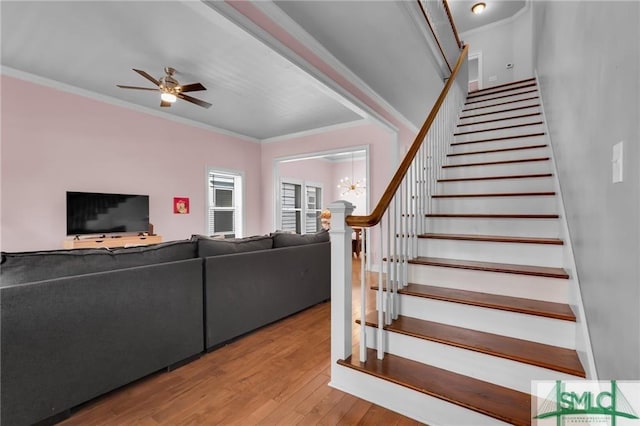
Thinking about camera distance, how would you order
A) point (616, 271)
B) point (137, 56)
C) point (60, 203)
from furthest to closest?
point (60, 203) → point (137, 56) → point (616, 271)

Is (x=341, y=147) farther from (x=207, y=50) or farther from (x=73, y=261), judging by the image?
(x=73, y=261)

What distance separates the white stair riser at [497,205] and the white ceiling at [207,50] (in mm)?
1868

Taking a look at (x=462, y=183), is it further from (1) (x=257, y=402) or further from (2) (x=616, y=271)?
(1) (x=257, y=402)

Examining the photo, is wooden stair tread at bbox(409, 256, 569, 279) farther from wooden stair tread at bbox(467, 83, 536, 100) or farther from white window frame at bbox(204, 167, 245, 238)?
white window frame at bbox(204, 167, 245, 238)

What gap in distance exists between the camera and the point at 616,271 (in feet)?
3.42

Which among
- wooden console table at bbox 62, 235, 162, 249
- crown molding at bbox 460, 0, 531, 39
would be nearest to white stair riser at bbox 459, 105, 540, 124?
crown molding at bbox 460, 0, 531, 39

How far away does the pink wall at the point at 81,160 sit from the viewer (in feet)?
11.8

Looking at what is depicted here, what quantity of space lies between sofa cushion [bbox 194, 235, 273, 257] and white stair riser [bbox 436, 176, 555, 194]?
1.88m

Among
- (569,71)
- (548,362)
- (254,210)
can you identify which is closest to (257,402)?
(548,362)

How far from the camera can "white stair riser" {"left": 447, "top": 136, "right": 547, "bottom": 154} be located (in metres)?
3.06

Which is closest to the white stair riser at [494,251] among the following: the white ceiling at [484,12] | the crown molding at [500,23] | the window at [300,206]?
the white ceiling at [484,12]

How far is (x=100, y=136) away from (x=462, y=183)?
16.2 ft

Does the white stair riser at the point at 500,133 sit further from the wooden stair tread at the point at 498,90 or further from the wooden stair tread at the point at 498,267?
the wooden stair tread at the point at 498,267

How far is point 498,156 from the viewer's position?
10.2 ft
